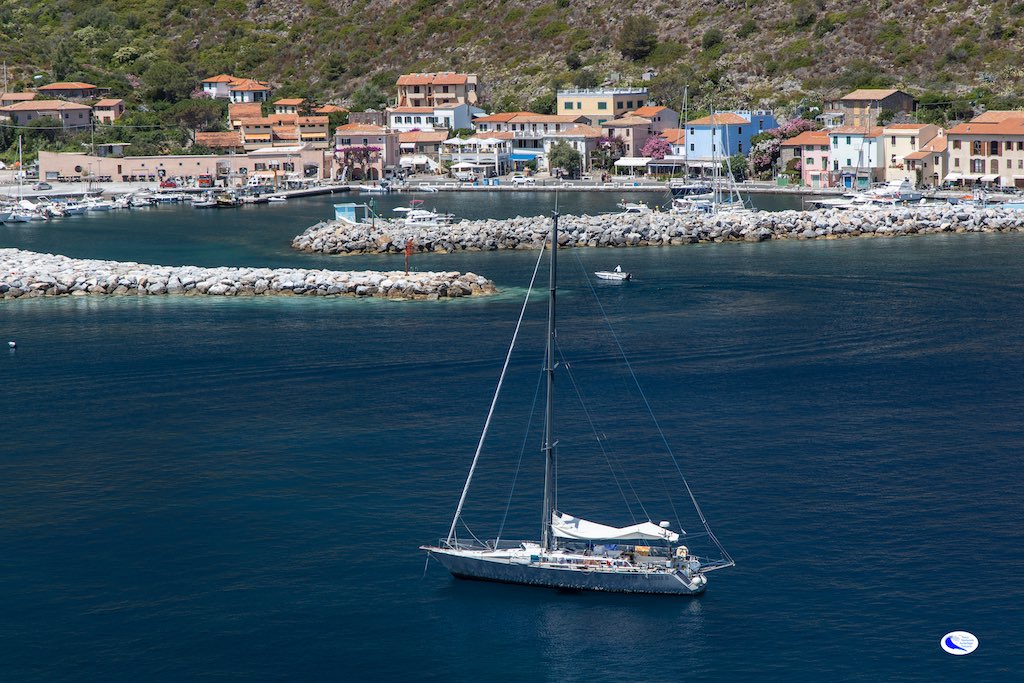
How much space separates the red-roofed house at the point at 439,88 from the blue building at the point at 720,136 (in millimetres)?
25272

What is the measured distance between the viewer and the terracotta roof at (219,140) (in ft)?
395

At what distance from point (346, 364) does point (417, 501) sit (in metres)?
13.6

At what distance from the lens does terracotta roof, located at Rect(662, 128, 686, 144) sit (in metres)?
108

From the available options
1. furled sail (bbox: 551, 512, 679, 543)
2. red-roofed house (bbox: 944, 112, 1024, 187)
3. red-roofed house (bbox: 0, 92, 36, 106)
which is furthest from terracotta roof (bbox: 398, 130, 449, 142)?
furled sail (bbox: 551, 512, 679, 543)

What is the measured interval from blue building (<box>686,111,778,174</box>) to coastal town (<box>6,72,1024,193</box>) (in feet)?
0.34

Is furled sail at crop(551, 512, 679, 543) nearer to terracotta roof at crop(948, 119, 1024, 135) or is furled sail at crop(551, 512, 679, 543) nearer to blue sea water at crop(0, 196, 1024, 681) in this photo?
blue sea water at crop(0, 196, 1024, 681)

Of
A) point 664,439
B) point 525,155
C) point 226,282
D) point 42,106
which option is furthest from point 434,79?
point 664,439

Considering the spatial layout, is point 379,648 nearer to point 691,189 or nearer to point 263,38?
point 691,189

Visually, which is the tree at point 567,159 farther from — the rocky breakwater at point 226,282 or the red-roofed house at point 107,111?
the rocky breakwater at point 226,282

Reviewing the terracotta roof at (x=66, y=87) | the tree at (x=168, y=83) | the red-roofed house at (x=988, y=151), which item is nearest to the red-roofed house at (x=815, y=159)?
the red-roofed house at (x=988, y=151)

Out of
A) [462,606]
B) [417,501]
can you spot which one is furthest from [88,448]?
[462,606]

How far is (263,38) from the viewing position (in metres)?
150

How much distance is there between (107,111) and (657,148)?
49.4m

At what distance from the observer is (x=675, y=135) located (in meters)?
109
